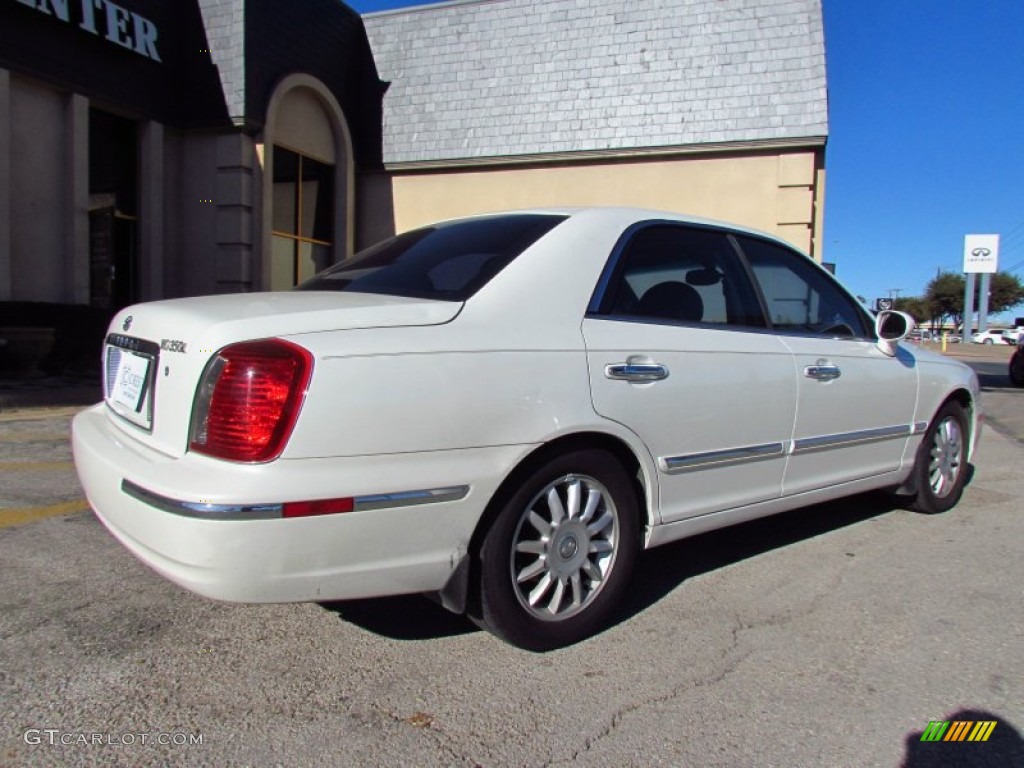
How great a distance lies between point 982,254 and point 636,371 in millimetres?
72247

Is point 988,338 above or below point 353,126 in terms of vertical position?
below

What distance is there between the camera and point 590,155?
1325cm

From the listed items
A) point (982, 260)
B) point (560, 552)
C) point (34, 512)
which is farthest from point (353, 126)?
point (982, 260)

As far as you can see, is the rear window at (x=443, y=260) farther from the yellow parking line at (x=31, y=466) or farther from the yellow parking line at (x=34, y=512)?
the yellow parking line at (x=31, y=466)

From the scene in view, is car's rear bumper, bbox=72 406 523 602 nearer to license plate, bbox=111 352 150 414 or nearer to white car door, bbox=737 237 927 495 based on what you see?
license plate, bbox=111 352 150 414

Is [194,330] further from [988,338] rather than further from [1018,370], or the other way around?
[988,338]

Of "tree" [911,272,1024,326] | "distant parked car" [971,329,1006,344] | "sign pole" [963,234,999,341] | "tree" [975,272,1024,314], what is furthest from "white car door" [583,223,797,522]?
"tree" [975,272,1024,314]

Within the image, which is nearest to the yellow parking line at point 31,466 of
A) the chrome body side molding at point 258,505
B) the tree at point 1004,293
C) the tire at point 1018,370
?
the chrome body side molding at point 258,505

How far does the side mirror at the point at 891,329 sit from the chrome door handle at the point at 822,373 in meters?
0.61

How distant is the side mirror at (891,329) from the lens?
4121 mm

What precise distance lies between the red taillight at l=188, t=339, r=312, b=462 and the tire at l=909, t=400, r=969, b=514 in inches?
153

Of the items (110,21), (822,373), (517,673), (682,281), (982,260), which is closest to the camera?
(517,673)

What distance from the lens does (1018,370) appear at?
16.4 meters

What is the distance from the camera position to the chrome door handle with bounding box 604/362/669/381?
2.74 metres
